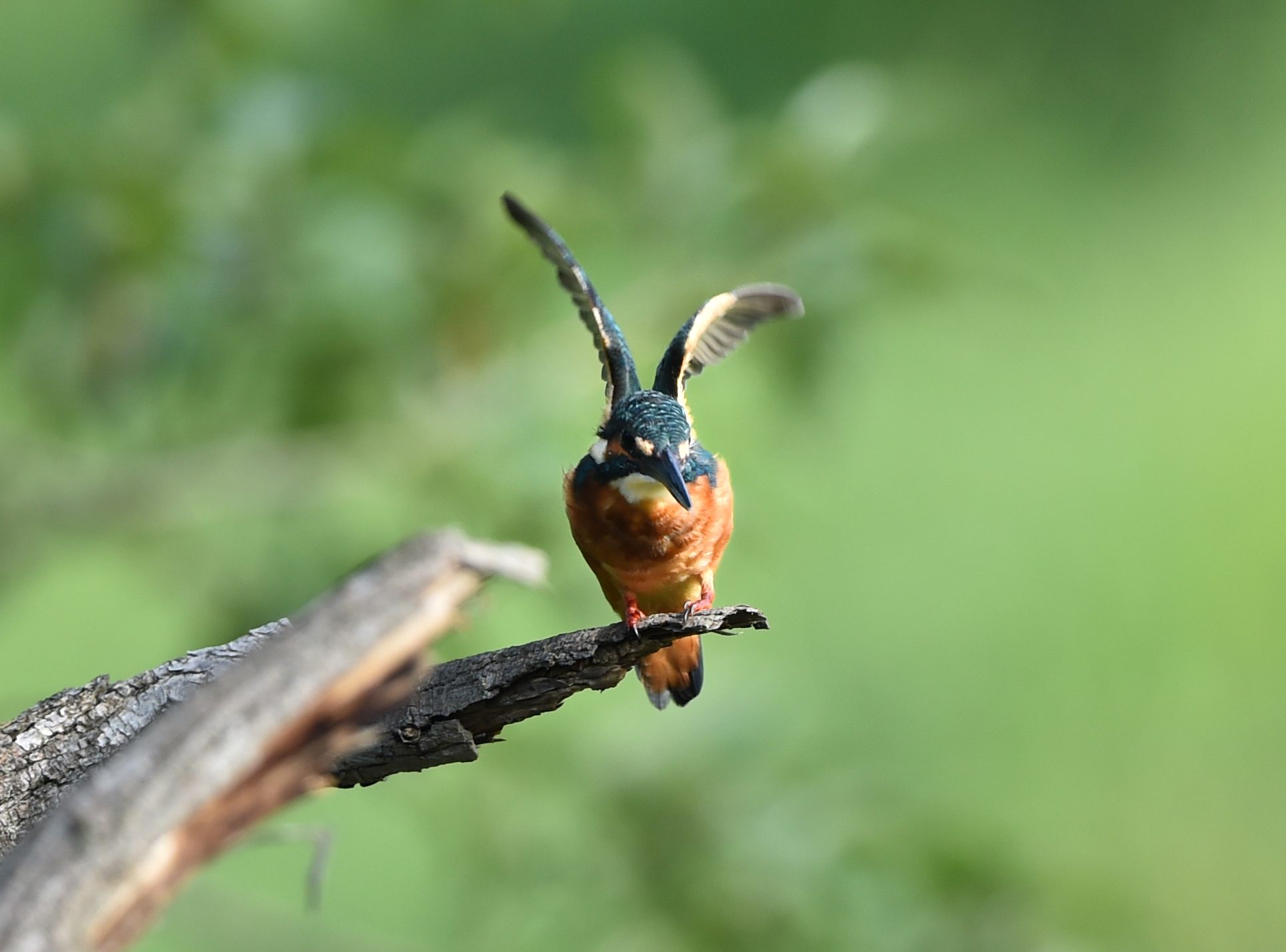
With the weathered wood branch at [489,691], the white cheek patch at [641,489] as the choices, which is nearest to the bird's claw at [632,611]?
the white cheek patch at [641,489]

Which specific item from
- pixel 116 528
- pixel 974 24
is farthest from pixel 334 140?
pixel 974 24

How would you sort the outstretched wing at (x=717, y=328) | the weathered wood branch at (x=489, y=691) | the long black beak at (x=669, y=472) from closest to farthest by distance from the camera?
the weathered wood branch at (x=489, y=691) < the long black beak at (x=669, y=472) < the outstretched wing at (x=717, y=328)

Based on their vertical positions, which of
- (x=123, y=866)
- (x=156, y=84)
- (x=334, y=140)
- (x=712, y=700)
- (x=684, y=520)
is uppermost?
(x=156, y=84)

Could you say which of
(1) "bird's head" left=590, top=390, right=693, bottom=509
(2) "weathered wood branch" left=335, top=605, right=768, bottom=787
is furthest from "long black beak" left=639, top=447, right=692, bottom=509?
(2) "weathered wood branch" left=335, top=605, right=768, bottom=787

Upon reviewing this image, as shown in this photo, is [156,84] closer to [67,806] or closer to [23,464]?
[23,464]

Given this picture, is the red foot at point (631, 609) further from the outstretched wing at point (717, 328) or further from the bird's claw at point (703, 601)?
the outstretched wing at point (717, 328)

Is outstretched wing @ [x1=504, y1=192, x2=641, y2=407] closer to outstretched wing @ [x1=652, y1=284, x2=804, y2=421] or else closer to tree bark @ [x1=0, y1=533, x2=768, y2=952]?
outstretched wing @ [x1=652, y1=284, x2=804, y2=421]

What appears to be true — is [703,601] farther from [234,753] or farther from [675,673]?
[234,753]

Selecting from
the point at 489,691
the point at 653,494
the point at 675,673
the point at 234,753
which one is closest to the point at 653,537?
the point at 653,494
